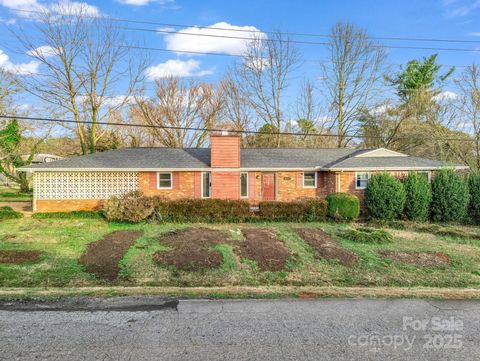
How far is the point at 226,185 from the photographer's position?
56.2 ft

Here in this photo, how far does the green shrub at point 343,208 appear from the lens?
14.7 metres

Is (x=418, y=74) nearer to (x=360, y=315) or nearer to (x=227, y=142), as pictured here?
(x=227, y=142)

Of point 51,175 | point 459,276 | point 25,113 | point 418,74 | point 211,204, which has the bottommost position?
point 459,276

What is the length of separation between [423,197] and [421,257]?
6540 millimetres

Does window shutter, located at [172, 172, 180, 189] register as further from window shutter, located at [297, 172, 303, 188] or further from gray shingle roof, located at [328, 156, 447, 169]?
gray shingle roof, located at [328, 156, 447, 169]

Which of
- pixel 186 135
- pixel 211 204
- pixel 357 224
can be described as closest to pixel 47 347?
pixel 211 204

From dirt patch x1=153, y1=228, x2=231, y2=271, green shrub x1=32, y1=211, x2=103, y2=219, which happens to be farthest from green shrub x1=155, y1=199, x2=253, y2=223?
green shrub x1=32, y1=211, x2=103, y2=219

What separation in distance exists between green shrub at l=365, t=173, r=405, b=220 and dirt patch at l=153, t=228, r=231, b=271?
7978mm

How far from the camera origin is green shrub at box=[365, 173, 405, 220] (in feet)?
48.0

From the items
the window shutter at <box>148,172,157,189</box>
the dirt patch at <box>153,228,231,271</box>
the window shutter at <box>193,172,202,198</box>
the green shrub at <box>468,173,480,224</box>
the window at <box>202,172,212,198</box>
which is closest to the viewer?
the dirt patch at <box>153,228,231,271</box>

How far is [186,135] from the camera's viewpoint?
33.2m

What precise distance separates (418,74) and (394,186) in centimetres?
2187

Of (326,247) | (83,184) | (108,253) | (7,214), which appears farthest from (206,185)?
A: (7,214)

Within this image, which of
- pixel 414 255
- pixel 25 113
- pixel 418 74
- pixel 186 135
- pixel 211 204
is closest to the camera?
pixel 414 255
